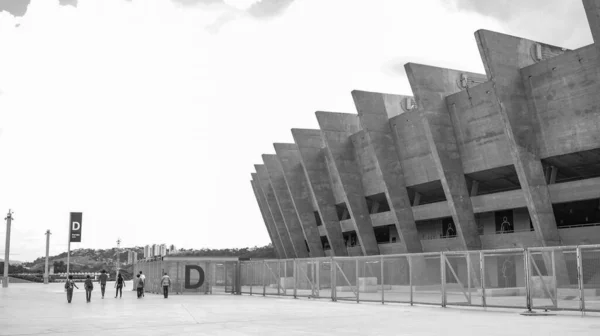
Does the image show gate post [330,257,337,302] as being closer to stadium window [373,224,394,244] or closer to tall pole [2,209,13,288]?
stadium window [373,224,394,244]

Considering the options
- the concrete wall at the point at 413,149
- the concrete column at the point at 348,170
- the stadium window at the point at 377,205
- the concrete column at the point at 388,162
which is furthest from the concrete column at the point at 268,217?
the concrete wall at the point at 413,149

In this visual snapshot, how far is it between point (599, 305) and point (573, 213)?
21.1m

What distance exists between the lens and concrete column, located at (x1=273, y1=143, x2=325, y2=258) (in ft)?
205

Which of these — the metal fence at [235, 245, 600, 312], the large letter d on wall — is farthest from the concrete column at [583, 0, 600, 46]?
the large letter d on wall

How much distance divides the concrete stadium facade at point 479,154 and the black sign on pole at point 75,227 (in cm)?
2014

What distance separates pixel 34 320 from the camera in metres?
19.0

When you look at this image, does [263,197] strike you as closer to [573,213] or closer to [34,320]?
[573,213]

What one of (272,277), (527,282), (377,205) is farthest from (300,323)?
(377,205)

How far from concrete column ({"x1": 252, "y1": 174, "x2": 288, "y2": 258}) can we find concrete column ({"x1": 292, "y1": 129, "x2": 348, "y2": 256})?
80.2ft

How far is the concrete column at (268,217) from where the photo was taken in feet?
265

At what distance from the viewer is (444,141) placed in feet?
129

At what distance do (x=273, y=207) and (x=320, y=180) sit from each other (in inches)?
765

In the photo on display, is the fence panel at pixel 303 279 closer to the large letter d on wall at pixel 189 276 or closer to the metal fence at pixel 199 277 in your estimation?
the metal fence at pixel 199 277

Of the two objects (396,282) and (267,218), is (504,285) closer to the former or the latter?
(396,282)
